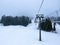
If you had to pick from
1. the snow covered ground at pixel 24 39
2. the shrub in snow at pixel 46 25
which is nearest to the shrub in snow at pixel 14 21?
the shrub in snow at pixel 46 25

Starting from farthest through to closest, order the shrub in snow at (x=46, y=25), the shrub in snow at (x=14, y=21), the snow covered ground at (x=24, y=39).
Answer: the shrub in snow at (x=14, y=21), the shrub in snow at (x=46, y=25), the snow covered ground at (x=24, y=39)

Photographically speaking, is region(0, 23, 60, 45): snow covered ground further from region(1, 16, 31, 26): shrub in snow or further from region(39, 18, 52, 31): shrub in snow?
region(1, 16, 31, 26): shrub in snow

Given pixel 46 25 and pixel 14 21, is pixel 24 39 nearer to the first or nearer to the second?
pixel 46 25

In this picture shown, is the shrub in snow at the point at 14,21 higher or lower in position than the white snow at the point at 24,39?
higher

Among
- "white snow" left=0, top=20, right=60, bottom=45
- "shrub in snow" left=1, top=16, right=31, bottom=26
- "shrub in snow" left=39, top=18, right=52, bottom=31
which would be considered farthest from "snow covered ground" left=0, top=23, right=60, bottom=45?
"shrub in snow" left=1, top=16, right=31, bottom=26

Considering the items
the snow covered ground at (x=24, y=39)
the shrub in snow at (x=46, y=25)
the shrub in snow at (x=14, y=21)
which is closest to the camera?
the snow covered ground at (x=24, y=39)

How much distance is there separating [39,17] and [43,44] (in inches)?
84.6

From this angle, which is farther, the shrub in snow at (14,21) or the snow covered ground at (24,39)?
the shrub in snow at (14,21)

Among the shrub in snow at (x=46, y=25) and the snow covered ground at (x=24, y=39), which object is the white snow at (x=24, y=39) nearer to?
the snow covered ground at (x=24, y=39)

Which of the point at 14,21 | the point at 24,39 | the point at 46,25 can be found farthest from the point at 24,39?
the point at 14,21

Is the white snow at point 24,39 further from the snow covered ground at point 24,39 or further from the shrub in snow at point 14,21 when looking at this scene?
the shrub in snow at point 14,21

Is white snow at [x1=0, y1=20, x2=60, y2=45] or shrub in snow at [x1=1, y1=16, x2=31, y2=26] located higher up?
shrub in snow at [x1=1, y1=16, x2=31, y2=26]

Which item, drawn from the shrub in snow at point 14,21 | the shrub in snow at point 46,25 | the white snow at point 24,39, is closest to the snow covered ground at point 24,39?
the white snow at point 24,39

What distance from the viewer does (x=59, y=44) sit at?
8828 millimetres
